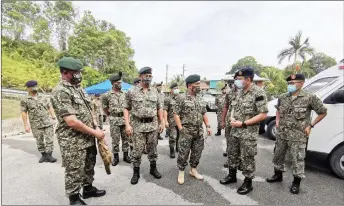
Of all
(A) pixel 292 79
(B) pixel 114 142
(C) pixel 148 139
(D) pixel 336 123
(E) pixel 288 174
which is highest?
(A) pixel 292 79

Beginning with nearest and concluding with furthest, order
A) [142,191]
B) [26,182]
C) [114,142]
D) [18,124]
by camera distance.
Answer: [142,191]
[26,182]
[114,142]
[18,124]

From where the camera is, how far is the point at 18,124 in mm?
8641

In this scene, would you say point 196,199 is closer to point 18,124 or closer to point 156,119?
Result: point 156,119

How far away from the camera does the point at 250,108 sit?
9.83ft

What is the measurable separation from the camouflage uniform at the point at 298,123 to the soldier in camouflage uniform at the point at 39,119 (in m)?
4.59

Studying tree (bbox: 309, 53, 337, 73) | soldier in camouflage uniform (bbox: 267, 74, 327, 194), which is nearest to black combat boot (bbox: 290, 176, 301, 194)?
soldier in camouflage uniform (bbox: 267, 74, 327, 194)

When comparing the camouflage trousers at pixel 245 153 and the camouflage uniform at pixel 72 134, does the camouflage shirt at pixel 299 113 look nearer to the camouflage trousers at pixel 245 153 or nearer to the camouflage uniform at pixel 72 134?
the camouflage trousers at pixel 245 153

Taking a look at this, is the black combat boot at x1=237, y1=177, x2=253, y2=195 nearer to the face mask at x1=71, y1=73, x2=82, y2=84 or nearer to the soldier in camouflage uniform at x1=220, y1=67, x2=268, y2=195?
the soldier in camouflage uniform at x1=220, y1=67, x2=268, y2=195

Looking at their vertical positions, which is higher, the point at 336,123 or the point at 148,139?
the point at 336,123

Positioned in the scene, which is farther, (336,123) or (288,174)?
(288,174)

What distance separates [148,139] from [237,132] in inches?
58.4

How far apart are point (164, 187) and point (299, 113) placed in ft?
8.01

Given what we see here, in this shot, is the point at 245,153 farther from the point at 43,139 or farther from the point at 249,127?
the point at 43,139

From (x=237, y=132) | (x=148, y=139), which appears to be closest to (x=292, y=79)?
(x=237, y=132)
